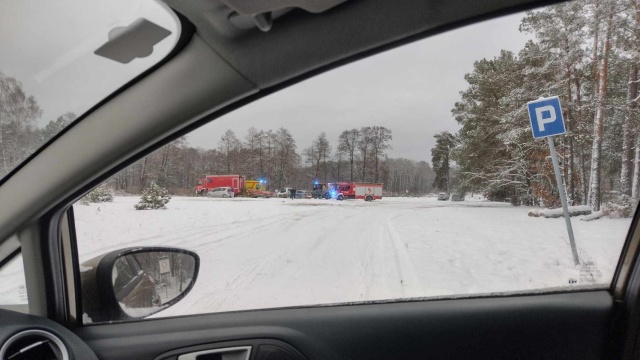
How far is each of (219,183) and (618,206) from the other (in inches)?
85.7

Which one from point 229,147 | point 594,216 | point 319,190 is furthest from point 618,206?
point 229,147

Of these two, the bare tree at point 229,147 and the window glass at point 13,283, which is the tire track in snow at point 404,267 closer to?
the bare tree at point 229,147

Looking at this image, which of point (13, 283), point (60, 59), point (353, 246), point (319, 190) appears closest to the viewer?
point (60, 59)

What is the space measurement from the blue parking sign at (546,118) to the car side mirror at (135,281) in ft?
6.57

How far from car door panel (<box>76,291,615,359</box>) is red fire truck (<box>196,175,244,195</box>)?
673 millimetres

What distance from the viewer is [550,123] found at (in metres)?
2.16

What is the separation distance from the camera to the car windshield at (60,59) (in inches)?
52.0

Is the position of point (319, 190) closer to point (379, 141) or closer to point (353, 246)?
point (379, 141)

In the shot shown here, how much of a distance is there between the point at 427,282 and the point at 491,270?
0.40 m

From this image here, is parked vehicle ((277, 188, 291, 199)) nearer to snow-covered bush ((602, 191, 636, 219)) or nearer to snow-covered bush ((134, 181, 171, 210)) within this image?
snow-covered bush ((134, 181, 171, 210))

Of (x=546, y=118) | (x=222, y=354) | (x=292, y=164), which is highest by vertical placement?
(x=546, y=118)

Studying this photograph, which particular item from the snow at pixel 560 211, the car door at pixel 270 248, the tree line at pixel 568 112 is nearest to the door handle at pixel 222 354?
the car door at pixel 270 248

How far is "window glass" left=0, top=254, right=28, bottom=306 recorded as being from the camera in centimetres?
170

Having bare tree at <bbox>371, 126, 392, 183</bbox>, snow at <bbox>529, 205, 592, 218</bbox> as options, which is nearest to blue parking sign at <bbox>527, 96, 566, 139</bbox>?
snow at <bbox>529, 205, 592, 218</bbox>
